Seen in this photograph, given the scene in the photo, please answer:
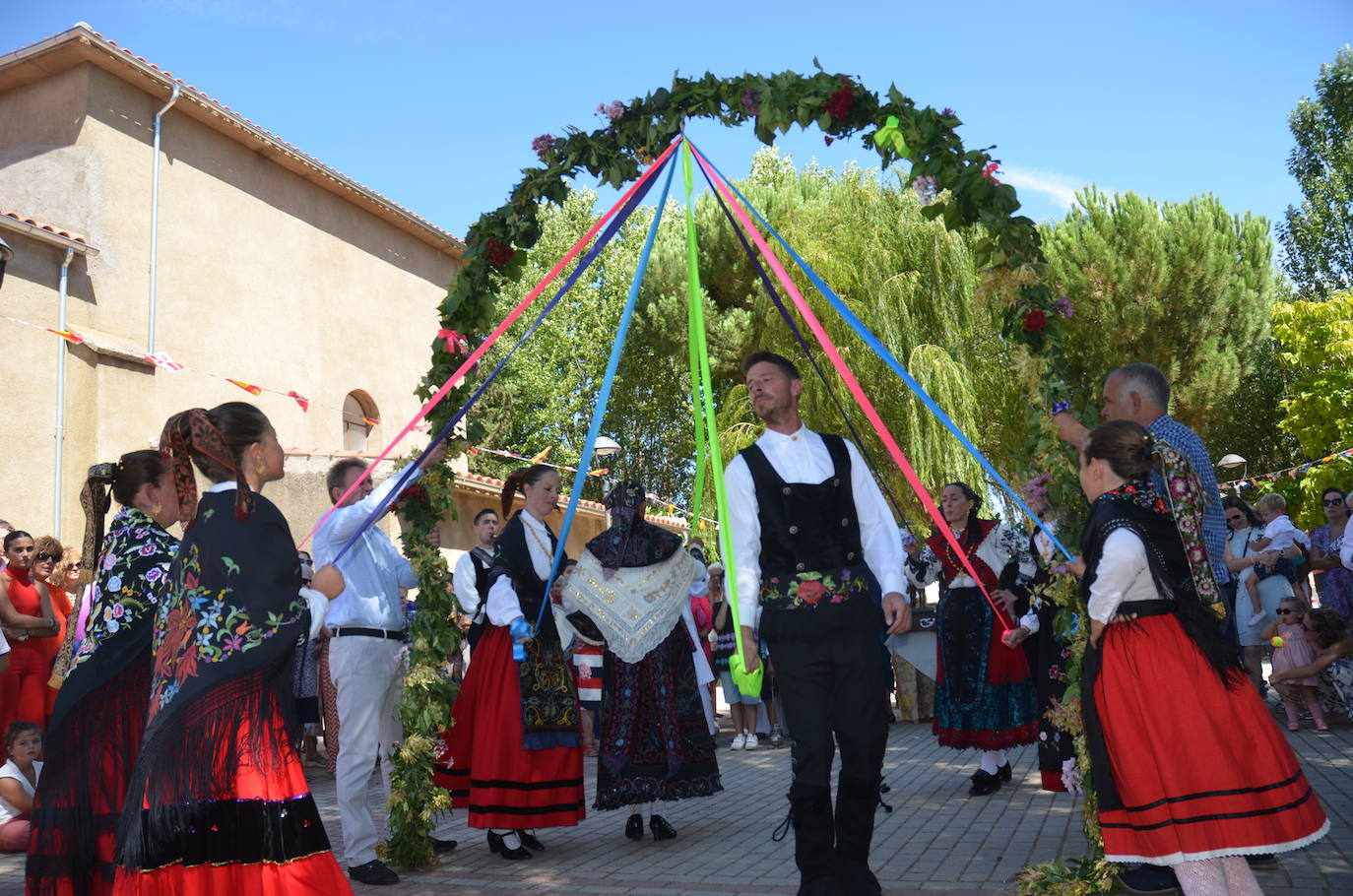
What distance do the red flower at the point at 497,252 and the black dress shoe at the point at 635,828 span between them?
137 inches

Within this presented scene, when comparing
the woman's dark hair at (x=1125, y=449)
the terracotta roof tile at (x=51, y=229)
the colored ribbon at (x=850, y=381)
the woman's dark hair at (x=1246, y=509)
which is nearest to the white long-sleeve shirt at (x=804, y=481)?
the colored ribbon at (x=850, y=381)

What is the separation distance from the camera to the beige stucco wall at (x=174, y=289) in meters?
14.9

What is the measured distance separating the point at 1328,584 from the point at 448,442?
882cm

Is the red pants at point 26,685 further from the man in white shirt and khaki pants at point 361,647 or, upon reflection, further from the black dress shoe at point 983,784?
the black dress shoe at point 983,784

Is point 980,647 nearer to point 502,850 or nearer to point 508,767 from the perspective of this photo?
point 508,767

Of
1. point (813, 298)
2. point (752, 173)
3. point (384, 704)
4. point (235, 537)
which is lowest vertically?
point (384, 704)

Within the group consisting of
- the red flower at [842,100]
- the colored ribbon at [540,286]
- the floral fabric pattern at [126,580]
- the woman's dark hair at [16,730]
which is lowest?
the woman's dark hair at [16,730]

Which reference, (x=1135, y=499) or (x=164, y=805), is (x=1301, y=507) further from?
(x=164, y=805)

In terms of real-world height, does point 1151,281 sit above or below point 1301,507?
above

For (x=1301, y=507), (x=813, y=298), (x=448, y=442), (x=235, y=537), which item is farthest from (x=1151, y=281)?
(x=235, y=537)

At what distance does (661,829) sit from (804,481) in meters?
2.89

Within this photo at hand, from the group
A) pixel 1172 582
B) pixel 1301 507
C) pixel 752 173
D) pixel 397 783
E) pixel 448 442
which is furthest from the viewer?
pixel 752 173

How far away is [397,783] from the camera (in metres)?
6.27

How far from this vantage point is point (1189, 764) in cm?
393
